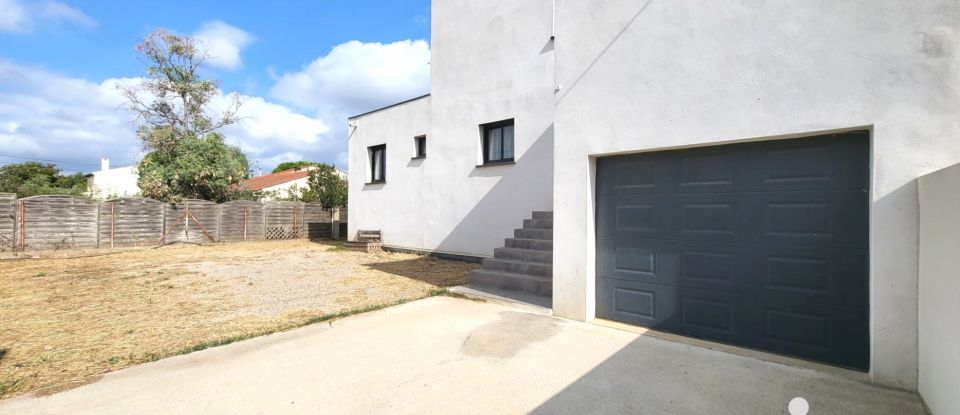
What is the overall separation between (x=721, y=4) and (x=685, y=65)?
0.64m

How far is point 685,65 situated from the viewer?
426 cm

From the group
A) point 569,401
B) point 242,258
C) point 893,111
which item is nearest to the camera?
point 569,401

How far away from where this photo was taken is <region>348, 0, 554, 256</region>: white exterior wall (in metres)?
9.52

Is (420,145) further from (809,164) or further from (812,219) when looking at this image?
(812,219)

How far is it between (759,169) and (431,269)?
7.19 metres

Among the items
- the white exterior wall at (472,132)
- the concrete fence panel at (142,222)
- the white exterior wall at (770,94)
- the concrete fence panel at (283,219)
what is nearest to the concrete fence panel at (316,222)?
the concrete fence panel at (142,222)

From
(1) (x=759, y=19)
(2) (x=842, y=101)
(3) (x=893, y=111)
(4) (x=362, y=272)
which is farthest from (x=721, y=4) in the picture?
(4) (x=362, y=272)

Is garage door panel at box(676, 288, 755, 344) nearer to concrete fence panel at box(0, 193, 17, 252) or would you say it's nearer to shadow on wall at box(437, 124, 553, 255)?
shadow on wall at box(437, 124, 553, 255)

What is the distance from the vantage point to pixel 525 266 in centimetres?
674

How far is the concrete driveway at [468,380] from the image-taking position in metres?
2.94

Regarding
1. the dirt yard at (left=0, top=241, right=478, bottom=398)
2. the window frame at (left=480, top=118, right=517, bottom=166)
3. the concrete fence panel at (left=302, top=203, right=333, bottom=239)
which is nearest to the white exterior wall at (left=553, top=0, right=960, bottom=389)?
the dirt yard at (left=0, top=241, right=478, bottom=398)

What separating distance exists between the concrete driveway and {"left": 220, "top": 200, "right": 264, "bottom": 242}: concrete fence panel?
15941 mm

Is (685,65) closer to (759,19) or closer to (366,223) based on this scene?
(759,19)

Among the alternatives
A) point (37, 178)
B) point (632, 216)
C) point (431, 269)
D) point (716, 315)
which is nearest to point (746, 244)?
point (716, 315)
